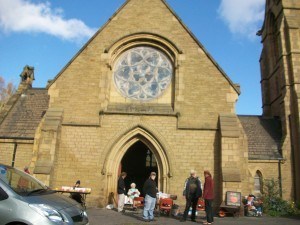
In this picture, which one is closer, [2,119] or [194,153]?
[194,153]

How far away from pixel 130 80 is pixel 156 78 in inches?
49.7

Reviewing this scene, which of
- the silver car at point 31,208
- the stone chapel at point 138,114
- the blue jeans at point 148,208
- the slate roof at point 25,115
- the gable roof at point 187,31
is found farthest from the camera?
the slate roof at point 25,115

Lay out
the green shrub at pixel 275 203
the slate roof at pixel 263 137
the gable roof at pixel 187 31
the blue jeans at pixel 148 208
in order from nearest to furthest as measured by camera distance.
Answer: the blue jeans at pixel 148 208 < the gable roof at pixel 187 31 < the green shrub at pixel 275 203 < the slate roof at pixel 263 137

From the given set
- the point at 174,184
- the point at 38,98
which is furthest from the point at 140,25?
the point at 38,98

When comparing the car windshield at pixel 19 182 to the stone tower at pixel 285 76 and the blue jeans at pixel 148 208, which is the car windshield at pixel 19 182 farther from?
the stone tower at pixel 285 76

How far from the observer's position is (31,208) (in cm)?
500

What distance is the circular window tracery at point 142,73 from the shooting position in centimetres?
1500

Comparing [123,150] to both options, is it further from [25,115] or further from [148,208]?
[25,115]

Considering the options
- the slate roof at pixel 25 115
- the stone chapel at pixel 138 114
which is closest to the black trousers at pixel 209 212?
the stone chapel at pixel 138 114

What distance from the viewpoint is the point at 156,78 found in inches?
599

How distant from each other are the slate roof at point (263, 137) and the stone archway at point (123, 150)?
867 centimetres

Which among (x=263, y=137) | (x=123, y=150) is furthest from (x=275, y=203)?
(x=123, y=150)

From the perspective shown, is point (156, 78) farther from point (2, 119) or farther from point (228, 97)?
point (2, 119)

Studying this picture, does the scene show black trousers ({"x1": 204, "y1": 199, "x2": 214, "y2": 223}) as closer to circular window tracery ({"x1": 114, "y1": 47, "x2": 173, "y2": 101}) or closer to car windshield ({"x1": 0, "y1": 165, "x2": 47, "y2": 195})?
car windshield ({"x1": 0, "y1": 165, "x2": 47, "y2": 195})
